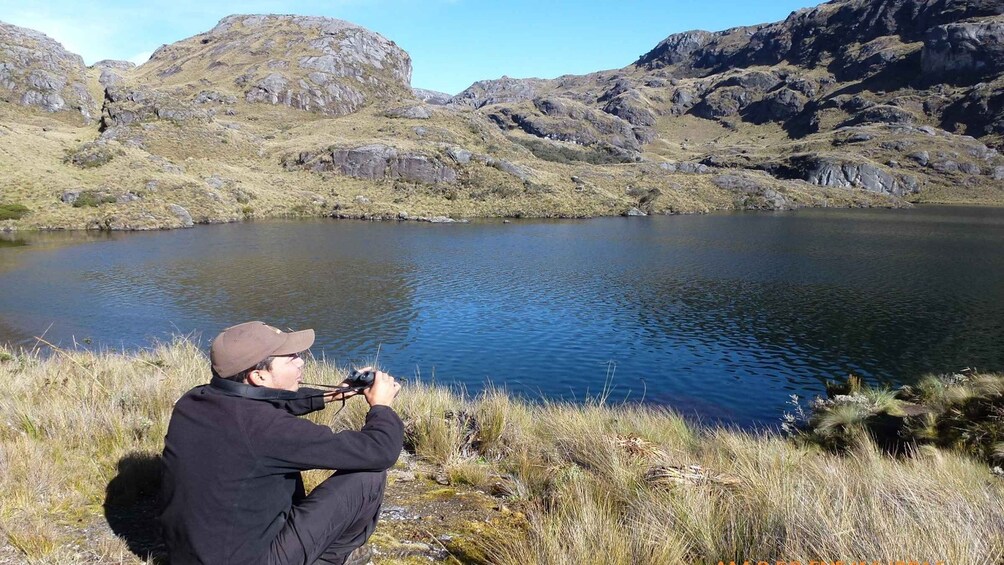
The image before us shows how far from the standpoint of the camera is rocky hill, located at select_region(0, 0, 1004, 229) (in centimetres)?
6594

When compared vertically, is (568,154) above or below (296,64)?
below

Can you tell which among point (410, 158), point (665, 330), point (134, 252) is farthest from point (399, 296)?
point (410, 158)

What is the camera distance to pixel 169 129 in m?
89.4

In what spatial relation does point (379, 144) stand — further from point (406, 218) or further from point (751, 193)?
point (751, 193)

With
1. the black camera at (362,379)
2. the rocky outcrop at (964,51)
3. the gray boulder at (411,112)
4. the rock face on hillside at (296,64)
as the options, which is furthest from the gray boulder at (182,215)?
the rocky outcrop at (964,51)

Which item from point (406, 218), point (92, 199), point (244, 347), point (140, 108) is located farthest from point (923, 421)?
point (140, 108)

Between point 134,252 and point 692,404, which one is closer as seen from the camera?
point 692,404

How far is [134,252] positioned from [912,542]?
4432cm

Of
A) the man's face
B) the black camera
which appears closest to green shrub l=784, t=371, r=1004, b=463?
the black camera

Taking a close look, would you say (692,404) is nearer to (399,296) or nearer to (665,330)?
(665,330)

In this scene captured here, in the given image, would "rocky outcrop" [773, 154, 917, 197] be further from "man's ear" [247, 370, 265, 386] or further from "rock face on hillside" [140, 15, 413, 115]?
"man's ear" [247, 370, 265, 386]

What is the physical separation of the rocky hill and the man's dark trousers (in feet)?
190

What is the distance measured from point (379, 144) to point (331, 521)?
306 feet

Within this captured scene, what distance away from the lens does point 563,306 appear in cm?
2655
